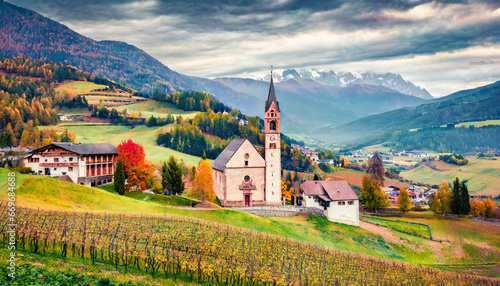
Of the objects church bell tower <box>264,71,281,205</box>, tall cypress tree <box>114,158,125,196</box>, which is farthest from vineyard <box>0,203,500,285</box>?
church bell tower <box>264,71,281,205</box>

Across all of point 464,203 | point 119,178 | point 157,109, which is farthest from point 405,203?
point 157,109

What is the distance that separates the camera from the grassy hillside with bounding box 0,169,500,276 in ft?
141

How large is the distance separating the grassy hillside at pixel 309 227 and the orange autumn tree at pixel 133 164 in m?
5.12

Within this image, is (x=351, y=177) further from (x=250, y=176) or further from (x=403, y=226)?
(x=250, y=176)

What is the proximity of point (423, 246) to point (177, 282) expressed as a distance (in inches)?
1924

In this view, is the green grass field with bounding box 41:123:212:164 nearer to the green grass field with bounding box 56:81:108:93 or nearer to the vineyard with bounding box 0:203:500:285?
the green grass field with bounding box 56:81:108:93

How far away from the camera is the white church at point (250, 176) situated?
219 ft

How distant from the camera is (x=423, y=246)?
62.5 m

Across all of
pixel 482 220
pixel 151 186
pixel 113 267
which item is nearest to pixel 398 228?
pixel 482 220

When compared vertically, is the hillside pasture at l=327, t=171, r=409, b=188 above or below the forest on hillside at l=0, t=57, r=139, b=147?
below

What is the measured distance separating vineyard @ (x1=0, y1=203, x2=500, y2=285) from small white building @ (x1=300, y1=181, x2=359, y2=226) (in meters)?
21.6

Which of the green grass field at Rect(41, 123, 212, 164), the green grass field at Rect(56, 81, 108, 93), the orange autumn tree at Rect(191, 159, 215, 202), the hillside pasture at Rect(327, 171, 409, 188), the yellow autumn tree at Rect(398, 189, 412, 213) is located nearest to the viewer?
the orange autumn tree at Rect(191, 159, 215, 202)

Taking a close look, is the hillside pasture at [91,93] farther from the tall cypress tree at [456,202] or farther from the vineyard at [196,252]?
the vineyard at [196,252]

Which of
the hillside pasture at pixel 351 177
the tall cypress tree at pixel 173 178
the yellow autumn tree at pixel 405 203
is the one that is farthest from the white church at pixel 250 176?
the hillside pasture at pixel 351 177
